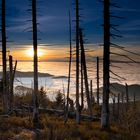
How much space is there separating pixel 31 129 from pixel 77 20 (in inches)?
507

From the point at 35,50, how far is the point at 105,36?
6.62 m

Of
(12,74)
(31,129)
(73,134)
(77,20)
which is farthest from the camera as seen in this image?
(12,74)

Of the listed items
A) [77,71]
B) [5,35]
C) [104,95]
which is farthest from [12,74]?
[104,95]

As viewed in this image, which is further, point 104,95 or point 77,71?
point 77,71

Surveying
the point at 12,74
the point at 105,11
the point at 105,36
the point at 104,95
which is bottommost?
the point at 104,95

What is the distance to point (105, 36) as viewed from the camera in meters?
32.7

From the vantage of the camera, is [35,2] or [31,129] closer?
[31,129]

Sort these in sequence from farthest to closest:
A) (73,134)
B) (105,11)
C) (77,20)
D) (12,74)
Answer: (12,74), (77,20), (105,11), (73,134)

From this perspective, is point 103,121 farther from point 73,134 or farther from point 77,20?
Result: point 77,20

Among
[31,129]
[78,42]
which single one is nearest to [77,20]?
[78,42]

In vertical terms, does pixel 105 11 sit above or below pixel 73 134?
above

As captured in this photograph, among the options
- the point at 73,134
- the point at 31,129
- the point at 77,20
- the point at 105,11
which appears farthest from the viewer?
the point at 77,20

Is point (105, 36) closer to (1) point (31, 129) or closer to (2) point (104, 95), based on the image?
(2) point (104, 95)

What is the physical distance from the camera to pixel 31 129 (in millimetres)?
28438
